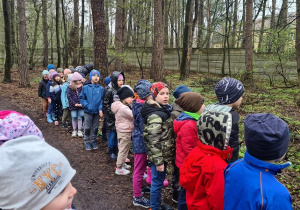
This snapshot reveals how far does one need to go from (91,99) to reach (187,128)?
353 centimetres

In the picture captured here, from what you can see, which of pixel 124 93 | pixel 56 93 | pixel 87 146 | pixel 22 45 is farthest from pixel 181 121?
pixel 22 45

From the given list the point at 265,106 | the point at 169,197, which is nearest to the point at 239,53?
the point at 265,106

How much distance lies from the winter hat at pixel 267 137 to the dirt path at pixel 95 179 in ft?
8.36

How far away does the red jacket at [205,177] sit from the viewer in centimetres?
221

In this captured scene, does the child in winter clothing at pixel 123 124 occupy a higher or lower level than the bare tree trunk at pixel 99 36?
lower

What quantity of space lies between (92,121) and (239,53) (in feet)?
56.9

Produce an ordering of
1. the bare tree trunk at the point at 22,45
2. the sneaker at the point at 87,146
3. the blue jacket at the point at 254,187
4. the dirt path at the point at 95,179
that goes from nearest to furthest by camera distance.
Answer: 1. the blue jacket at the point at 254,187
2. the dirt path at the point at 95,179
3. the sneaker at the point at 87,146
4. the bare tree trunk at the point at 22,45

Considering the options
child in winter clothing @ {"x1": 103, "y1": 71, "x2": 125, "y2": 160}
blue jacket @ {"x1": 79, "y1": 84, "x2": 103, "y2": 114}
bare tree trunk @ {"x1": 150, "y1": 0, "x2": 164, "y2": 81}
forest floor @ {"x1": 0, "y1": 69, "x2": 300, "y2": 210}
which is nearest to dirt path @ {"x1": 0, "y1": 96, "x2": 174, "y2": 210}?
forest floor @ {"x1": 0, "y1": 69, "x2": 300, "y2": 210}

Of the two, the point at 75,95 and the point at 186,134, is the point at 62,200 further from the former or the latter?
the point at 75,95

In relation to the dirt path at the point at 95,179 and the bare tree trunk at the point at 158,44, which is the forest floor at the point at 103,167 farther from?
the bare tree trunk at the point at 158,44

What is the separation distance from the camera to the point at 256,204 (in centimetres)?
171

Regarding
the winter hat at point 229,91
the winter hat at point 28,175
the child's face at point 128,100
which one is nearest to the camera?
the winter hat at point 28,175

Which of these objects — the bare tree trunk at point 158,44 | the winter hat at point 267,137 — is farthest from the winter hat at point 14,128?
the bare tree trunk at point 158,44

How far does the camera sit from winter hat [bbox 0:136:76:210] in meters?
1.25
